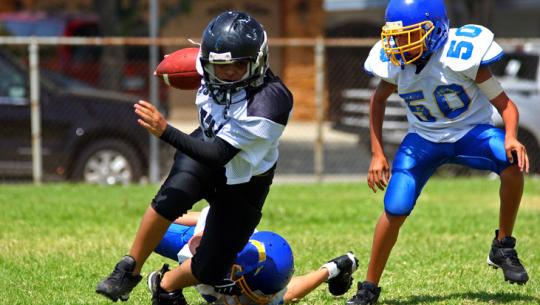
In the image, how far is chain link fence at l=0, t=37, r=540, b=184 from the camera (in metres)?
11.6

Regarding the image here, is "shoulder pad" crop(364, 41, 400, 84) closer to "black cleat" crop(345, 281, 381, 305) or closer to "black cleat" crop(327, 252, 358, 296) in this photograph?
"black cleat" crop(327, 252, 358, 296)

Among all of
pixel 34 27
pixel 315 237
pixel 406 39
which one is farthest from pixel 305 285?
pixel 34 27

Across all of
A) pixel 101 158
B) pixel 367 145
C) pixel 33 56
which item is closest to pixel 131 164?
pixel 101 158

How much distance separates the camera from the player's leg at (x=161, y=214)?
4.93 meters

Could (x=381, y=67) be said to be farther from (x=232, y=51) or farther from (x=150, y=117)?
(x=150, y=117)

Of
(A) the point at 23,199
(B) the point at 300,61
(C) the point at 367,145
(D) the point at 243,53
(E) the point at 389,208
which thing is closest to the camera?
(D) the point at 243,53

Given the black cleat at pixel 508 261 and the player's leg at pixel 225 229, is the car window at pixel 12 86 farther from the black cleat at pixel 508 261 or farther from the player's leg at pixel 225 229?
the black cleat at pixel 508 261

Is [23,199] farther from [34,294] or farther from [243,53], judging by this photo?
[243,53]

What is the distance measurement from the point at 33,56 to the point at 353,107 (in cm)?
496

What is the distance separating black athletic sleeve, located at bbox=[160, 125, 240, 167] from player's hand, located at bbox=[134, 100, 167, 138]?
0.15ft

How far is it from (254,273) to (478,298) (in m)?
1.27

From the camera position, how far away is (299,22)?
73.0 ft

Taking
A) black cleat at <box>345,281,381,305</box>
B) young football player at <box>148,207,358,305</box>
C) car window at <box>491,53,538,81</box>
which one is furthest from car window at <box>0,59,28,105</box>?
black cleat at <box>345,281,381,305</box>

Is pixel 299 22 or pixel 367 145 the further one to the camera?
pixel 299 22
